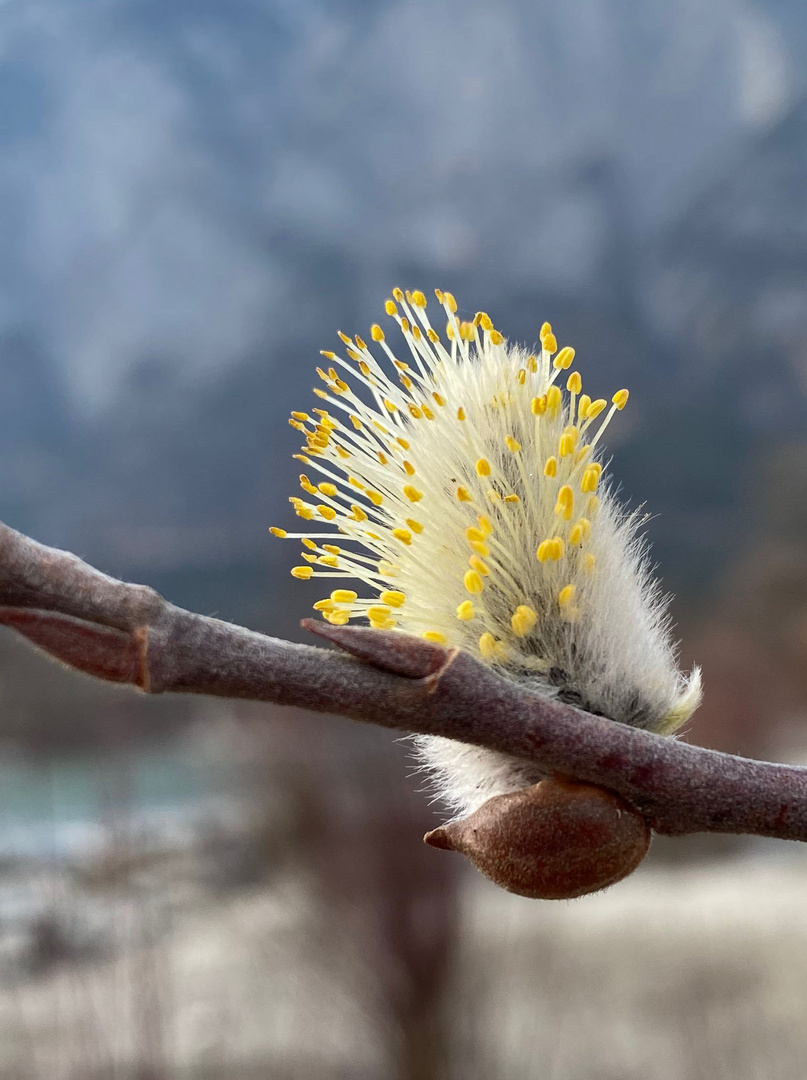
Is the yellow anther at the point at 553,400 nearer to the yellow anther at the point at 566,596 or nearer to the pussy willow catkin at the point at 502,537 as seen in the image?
the pussy willow catkin at the point at 502,537

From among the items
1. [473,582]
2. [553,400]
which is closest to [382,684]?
[473,582]

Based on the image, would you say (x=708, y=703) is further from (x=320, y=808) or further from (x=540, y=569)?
A: (x=540, y=569)

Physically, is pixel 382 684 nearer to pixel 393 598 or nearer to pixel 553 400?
pixel 393 598

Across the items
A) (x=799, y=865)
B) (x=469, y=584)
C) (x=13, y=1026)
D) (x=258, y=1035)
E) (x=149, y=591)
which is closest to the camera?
(x=149, y=591)

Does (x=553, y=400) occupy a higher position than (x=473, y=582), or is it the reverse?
(x=553, y=400)

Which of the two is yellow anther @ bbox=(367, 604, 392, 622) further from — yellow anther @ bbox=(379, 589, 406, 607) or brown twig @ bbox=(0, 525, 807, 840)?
brown twig @ bbox=(0, 525, 807, 840)

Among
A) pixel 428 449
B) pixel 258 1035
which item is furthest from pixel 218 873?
pixel 428 449
